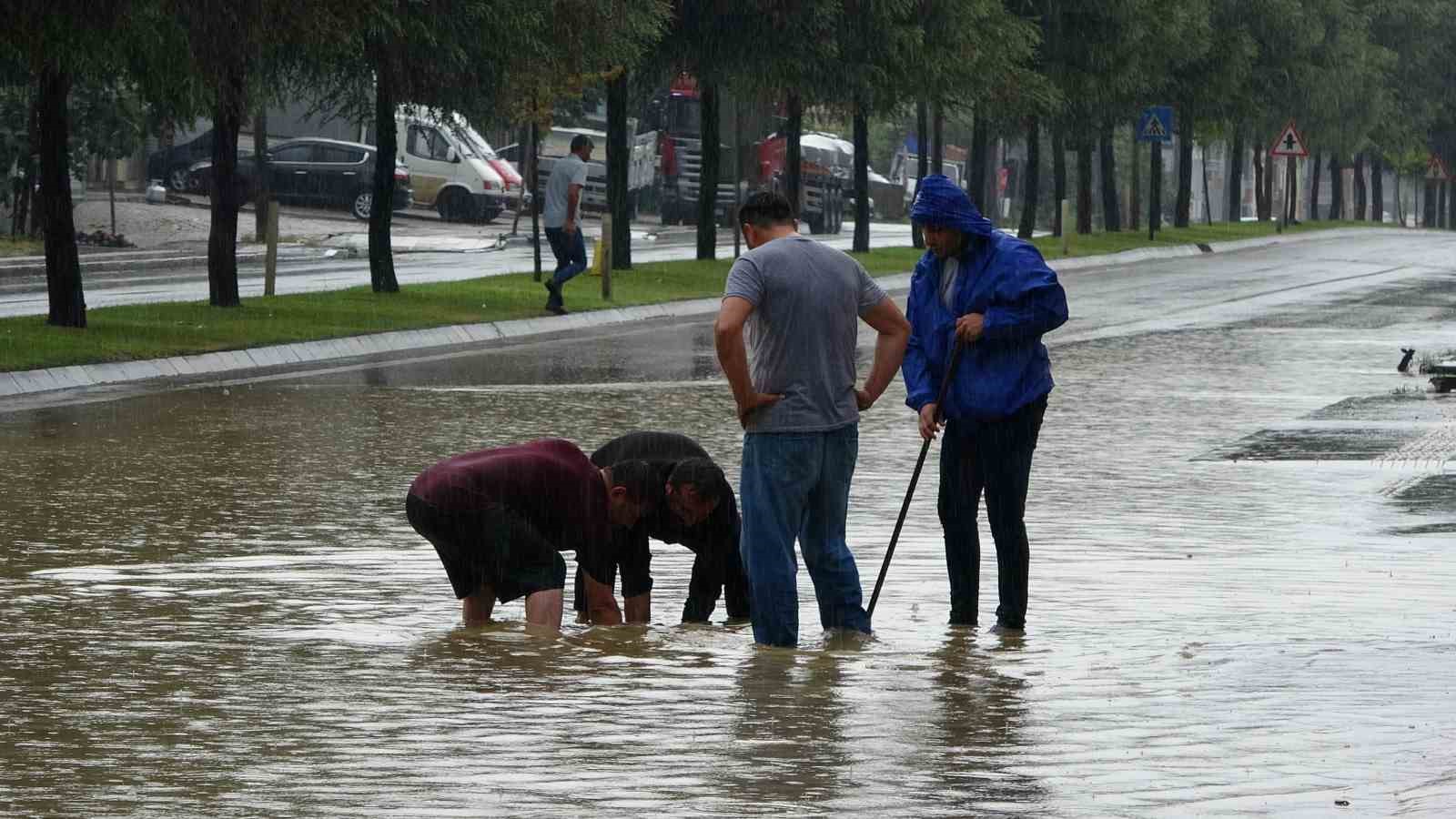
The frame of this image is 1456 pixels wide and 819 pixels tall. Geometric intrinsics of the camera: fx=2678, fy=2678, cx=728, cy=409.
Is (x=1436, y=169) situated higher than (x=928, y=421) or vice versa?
(x=1436, y=169)

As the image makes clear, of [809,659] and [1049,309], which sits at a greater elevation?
[1049,309]

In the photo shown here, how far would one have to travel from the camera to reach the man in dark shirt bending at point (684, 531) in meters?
8.87

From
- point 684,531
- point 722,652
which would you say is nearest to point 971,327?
point 684,531

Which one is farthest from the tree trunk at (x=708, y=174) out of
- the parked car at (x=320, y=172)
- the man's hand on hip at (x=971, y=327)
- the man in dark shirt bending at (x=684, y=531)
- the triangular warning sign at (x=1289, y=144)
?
the man's hand on hip at (x=971, y=327)

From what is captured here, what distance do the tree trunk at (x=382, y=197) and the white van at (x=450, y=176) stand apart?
2560 centimetres

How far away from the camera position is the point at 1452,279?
43812 millimetres

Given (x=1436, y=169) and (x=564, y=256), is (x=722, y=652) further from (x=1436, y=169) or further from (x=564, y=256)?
(x=1436, y=169)

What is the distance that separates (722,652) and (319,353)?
14959 mm

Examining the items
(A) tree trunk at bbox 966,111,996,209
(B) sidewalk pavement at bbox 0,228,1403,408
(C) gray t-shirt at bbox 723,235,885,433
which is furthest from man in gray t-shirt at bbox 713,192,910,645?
(A) tree trunk at bbox 966,111,996,209

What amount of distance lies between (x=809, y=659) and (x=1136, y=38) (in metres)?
45.7

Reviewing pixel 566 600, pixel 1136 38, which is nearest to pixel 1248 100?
pixel 1136 38

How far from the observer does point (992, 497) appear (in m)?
9.29

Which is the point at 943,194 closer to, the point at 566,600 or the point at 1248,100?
the point at 566,600

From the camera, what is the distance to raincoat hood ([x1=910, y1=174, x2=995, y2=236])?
8.94 m
